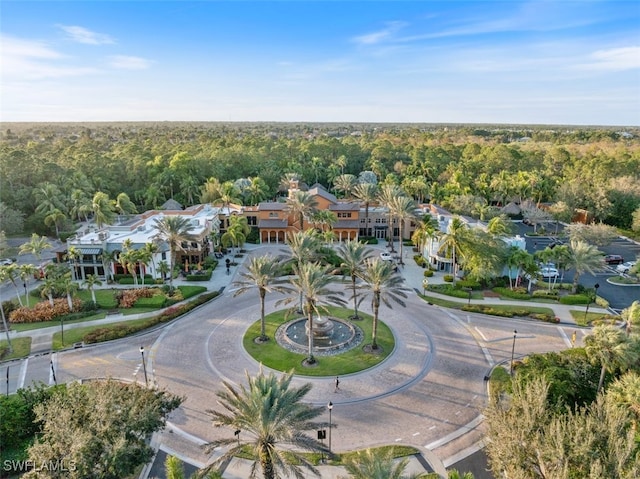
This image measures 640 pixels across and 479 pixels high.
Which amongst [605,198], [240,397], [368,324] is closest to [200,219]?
[368,324]

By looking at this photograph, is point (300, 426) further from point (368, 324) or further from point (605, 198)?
point (605, 198)

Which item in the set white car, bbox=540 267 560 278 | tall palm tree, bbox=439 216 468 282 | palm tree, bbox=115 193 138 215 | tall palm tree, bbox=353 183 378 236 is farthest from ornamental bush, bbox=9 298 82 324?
white car, bbox=540 267 560 278

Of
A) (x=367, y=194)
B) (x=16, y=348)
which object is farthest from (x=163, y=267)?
(x=367, y=194)

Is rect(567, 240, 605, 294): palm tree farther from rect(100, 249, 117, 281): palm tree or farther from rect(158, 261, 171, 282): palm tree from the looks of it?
rect(100, 249, 117, 281): palm tree

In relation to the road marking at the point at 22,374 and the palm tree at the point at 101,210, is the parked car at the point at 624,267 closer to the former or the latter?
the road marking at the point at 22,374

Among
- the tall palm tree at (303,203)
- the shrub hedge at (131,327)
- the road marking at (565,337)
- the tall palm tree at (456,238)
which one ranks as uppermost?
the tall palm tree at (303,203)

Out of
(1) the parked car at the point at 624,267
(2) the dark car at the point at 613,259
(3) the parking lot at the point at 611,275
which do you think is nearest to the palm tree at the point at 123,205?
(3) the parking lot at the point at 611,275
